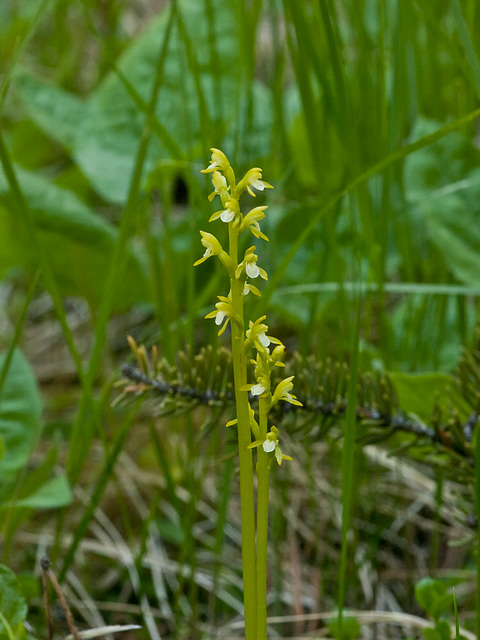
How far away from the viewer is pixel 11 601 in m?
0.68

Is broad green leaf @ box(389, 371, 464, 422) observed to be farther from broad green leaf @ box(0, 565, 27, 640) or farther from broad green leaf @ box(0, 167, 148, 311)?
broad green leaf @ box(0, 167, 148, 311)

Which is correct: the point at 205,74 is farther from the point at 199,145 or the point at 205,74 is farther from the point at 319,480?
the point at 319,480

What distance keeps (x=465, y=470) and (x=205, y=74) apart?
1211 millimetres

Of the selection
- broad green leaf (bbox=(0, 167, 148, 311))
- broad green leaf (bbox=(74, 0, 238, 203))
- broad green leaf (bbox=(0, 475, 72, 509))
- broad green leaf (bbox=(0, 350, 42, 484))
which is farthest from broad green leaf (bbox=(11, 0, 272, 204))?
broad green leaf (bbox=(0, 475, 72, 509))

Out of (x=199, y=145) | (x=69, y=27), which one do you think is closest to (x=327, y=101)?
(x=199, y=145)

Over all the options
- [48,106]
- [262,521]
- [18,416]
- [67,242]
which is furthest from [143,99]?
[262,521]

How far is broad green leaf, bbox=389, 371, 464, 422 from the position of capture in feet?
2.58

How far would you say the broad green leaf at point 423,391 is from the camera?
0.79 metres

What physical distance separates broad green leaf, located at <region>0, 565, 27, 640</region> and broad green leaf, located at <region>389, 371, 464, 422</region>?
1.52 ft

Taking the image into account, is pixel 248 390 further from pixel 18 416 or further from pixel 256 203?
pixel 256 203

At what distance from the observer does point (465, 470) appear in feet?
2.49

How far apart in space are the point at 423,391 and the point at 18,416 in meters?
0.58

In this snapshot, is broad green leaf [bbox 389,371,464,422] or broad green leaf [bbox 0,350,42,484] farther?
broad green leaf [bbox 0,350,42,484]

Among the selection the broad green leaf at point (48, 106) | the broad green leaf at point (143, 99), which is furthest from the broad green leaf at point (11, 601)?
the broad green leaf at point (48, 106)
